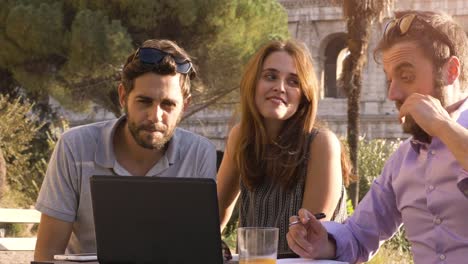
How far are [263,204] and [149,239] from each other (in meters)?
1.32

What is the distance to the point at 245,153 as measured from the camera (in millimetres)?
3787

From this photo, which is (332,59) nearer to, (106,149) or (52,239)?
(106,149)

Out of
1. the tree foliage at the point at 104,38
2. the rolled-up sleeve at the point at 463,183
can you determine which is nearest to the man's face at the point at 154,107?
the rolled-up sleeve at the point at 463,183

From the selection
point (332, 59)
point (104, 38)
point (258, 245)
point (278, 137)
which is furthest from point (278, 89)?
point (332, 59)

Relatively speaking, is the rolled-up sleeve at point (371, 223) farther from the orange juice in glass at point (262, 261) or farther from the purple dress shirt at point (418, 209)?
the orange juice in glass at point (262, 261)

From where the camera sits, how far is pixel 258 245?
2.44 metres

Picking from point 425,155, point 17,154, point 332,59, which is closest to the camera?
point 425,155

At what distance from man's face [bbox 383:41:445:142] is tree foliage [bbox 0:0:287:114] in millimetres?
18047

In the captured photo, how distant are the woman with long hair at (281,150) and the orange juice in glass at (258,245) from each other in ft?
3.89

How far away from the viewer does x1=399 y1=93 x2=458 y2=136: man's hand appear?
2617 mm

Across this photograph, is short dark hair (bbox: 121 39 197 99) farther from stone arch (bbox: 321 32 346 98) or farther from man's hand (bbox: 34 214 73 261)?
stone arch (bbox: 321 32 346 98)

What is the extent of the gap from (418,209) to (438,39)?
499mm

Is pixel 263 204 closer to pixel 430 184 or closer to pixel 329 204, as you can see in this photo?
pixel 329 204

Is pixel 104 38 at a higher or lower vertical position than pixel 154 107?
higher
